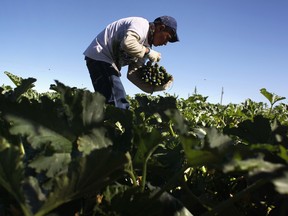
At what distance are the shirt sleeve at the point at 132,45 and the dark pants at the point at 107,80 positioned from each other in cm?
45

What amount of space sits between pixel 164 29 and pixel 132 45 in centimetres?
81

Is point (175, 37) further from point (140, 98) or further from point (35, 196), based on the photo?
point (35, 196)

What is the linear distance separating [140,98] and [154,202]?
2.11ft

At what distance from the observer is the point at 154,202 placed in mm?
646

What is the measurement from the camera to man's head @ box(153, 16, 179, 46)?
493 cm

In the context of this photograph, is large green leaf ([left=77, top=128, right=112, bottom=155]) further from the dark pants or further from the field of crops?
the dark pants

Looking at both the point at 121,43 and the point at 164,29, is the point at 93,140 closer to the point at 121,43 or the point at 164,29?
the point at 121,43

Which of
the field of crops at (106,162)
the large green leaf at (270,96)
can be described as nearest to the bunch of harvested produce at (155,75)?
the large green leaf at (270,96)

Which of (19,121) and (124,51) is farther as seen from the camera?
(124,51)

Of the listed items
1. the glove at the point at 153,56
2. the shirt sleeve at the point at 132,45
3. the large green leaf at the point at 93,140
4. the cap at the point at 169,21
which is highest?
the cap at the point at 169,21

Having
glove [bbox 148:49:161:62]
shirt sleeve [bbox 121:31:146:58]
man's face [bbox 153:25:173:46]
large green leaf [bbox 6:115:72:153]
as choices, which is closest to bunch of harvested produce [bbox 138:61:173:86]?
shirt sleeve [bbox 121:31:146:58]

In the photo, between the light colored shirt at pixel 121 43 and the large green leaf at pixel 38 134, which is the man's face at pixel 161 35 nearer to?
the light colored shirt at pixel 121 43

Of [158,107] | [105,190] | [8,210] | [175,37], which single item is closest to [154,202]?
[105,190]

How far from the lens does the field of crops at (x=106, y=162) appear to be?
1.90ft
